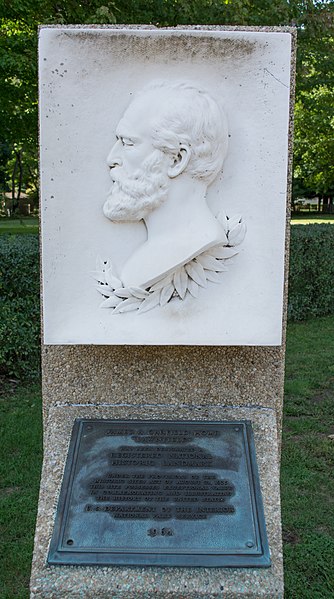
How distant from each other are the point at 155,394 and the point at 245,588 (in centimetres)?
92

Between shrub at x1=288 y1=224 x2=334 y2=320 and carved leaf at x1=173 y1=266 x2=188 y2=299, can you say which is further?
shrub at x1=288 y1=224 x2=334 y2=320

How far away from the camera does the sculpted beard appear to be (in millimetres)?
2570

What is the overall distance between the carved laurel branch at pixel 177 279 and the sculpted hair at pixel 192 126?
0.26 m

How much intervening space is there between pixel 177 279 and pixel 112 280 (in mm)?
279

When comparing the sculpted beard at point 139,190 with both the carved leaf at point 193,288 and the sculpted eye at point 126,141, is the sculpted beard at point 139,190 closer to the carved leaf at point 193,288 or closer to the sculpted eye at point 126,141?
the sculpted eye at point 126,141

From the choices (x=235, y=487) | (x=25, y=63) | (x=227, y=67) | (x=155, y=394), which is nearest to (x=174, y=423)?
(x=155, y=394)

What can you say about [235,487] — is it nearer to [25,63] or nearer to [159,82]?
[159,82]

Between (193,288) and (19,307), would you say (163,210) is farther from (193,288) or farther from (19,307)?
(19,307)

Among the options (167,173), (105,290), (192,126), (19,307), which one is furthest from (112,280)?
(19,307)

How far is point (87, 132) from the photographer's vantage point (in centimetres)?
261

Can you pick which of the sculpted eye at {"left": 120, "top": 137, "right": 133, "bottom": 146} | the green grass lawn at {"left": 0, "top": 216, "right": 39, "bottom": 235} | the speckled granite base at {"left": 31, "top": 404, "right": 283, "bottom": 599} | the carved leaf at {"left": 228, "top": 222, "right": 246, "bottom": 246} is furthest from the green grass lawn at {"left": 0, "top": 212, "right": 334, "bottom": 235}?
the speckled granite base at {"left": 31, "top": 404, "right": 283, "bottom": 599}

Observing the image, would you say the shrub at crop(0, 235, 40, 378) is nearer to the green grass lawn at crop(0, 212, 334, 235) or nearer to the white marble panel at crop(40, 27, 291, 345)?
the white marble panel at crop(40, 27, 291, 345)

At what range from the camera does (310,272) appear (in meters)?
9.16

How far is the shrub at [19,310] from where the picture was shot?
233 inches
